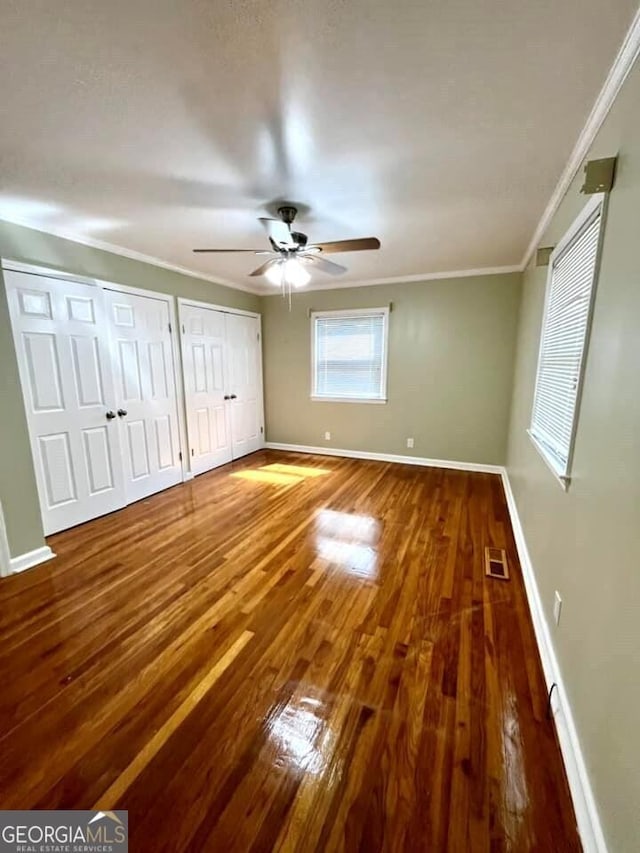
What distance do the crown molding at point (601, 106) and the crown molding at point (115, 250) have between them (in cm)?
346

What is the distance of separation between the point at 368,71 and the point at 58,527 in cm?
361

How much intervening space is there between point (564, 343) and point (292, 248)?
188 centimetres

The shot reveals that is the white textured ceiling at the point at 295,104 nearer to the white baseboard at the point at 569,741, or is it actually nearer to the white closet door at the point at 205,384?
the white closet door at the point at 205,384

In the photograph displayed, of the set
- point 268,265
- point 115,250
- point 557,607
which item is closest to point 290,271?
point 268,265

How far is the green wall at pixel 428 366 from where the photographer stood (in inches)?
163

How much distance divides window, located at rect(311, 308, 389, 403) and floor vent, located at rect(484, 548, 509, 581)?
259 centimetres

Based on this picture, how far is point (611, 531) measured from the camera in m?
1.08

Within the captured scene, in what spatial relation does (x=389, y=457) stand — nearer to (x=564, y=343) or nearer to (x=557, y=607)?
(x=564, y=343)

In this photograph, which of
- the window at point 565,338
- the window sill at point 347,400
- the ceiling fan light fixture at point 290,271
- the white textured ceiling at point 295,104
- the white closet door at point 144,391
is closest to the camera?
the white textured ceiling at point 295,104

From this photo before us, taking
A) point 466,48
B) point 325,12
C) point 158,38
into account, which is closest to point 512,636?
point 466,48

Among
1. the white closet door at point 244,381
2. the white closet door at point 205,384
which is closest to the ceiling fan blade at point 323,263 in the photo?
the white closet door at point 205,384

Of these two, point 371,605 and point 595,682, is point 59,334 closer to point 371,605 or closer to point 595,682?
point 371,605

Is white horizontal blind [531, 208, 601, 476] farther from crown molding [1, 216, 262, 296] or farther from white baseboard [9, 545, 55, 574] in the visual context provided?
crown molding [1, 216, 262, 296]

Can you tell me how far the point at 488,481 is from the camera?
4.11 m
